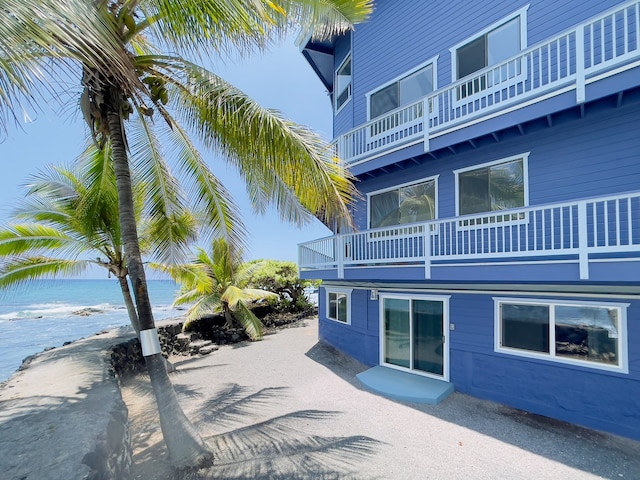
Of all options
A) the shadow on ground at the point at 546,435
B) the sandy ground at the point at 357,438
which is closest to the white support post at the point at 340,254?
the sandy ground at the point at 357,438

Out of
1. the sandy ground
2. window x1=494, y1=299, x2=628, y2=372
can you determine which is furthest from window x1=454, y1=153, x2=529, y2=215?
the sandy ground

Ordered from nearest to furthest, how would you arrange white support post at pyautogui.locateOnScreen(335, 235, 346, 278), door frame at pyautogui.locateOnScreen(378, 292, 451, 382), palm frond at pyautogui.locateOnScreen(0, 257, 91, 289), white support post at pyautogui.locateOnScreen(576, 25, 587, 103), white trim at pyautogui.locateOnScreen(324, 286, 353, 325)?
white support post at pyautogui.locateOnScreen(576, 25, 587, 103)
palm frond at pyautogui.locateOnScreen(0, 257, 91, 289)
door frame at pyautogui.locateOnScreen(378, 292, 451, 382)
white support post at pyautogui.locateOnScreen(335, 235, 346, 278)
white trim at pyautogui.locateOnScreen(324, 286, 353, 325)

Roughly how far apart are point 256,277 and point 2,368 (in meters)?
12.6

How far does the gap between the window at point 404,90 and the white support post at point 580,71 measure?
3.71 metres

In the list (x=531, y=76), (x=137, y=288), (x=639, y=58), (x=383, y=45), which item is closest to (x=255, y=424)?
(x=137, y=288)

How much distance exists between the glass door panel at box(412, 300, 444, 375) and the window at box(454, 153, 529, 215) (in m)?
2.72

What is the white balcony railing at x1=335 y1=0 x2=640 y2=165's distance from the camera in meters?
5.77

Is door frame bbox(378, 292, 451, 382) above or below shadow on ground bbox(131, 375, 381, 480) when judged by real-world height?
above

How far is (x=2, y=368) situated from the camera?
15.1 metres

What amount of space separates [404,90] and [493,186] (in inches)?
168

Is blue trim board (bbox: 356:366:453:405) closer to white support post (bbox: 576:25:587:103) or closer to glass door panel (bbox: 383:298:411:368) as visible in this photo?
glass door panel (bbox: 383:298:411:368)

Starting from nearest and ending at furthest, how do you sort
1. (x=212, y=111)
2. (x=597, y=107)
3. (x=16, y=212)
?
(x=212, y=111), (x=597, y=107), (x=16, y=212)

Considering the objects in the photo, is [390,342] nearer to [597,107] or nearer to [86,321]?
[597,107]

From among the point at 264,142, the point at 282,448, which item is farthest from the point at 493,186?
the point at 282,448
